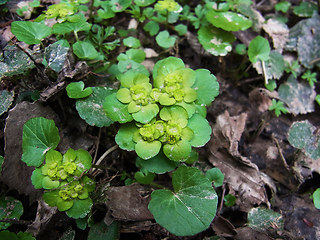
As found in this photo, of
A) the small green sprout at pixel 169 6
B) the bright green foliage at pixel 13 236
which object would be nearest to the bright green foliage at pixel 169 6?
the small green sprout at pixel 169 6

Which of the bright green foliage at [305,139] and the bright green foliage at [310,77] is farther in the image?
the bright green foliage at [310,77]

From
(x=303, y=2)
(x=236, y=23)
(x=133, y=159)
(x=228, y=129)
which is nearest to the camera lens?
(x=133, y=159)

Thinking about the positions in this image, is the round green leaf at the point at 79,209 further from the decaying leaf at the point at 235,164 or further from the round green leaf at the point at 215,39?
the round green leaf at the point at 215,39

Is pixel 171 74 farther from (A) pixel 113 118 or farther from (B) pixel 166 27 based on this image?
(B) pixel 166 27

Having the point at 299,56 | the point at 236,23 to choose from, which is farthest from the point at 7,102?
the point at 299,56

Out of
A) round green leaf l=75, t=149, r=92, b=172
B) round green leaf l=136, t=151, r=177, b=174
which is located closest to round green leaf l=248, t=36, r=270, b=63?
round green leaf l=136, t=151, r=177, b=174

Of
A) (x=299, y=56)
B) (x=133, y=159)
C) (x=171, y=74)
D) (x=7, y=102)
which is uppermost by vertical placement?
(x=171, y=74)

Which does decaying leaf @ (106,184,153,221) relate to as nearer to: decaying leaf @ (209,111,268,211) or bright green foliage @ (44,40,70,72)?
decaying leaf @ (209,111,268,211)
